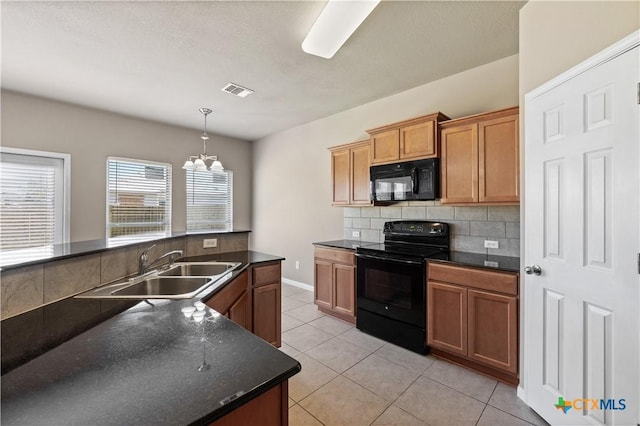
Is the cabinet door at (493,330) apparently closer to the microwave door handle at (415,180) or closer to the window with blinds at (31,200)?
the microwave door handle at (415,180)

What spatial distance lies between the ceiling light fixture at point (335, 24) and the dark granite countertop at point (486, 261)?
6.61 ft

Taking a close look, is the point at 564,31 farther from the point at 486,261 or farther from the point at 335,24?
the point at 486,261

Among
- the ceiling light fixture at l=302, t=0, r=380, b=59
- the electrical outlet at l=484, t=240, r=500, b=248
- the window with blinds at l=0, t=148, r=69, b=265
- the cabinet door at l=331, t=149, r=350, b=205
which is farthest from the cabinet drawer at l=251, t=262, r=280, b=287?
the window with blinds at l=0, t=148, r=69, b=265

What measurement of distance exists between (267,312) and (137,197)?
332 cm

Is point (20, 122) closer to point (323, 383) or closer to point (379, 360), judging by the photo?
point (323, 383)

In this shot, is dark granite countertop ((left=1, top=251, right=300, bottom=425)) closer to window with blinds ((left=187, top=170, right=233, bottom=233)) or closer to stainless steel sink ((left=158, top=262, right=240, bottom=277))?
stainless steel sink ((left=158, top=262, right=240, bottom=277))

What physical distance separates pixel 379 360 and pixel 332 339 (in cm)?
58

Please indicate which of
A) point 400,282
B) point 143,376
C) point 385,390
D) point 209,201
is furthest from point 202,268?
point 209,201

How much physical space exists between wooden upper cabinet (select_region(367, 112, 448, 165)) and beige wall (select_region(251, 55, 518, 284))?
50cm

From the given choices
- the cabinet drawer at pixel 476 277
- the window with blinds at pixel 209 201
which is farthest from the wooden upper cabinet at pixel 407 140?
the window with blinds at pixel 209 201

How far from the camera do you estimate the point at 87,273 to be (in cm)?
143

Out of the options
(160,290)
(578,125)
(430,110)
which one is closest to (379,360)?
(160,290)

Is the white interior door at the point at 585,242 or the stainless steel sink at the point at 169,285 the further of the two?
the stainless steel sink at the point at 169,285

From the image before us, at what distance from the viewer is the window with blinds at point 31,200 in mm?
3260
